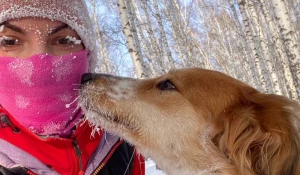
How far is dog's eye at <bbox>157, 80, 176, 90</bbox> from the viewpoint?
280 cm

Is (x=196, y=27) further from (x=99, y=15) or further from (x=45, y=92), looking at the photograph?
(x=45, y=92)

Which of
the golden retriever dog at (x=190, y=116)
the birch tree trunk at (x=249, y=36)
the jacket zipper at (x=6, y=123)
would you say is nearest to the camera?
the jacket zipper at (x=6, y=123)

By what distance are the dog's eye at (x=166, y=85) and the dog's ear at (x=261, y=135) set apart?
0.48 m

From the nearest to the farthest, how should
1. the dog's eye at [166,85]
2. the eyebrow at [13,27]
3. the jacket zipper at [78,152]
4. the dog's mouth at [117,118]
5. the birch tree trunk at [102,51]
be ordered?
the eyebrow at [13,27], the jacket zipper at [78,152], the dog's mouth at [117,118], the dog's eye at [166,85], the birch tree trunk at [102,51]

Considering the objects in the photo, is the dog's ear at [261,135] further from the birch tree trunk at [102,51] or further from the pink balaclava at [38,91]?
the birch tree trunk at [102,51]

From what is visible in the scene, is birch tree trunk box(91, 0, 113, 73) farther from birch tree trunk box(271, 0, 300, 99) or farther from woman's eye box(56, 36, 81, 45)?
woman's eye box(56, 36, 81, 45)

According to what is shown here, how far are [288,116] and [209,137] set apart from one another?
22.4 inches

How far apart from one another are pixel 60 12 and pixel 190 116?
3.95 ft

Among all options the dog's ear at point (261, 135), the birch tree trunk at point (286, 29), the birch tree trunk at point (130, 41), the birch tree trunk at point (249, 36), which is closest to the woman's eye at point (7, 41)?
the dog's ear at point (261, 135)

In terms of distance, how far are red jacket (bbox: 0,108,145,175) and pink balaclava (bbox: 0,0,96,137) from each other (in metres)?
0.09

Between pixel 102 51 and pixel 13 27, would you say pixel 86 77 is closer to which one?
pixel 13 27

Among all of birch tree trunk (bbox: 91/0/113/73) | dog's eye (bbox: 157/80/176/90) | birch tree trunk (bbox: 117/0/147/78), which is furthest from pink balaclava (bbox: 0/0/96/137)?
birch tree trunk (bbox: 91/0/113/73)

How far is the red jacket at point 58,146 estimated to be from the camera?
1903 mm

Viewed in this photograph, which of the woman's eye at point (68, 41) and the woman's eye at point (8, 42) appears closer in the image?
the woman's eye at point (8, 42)
